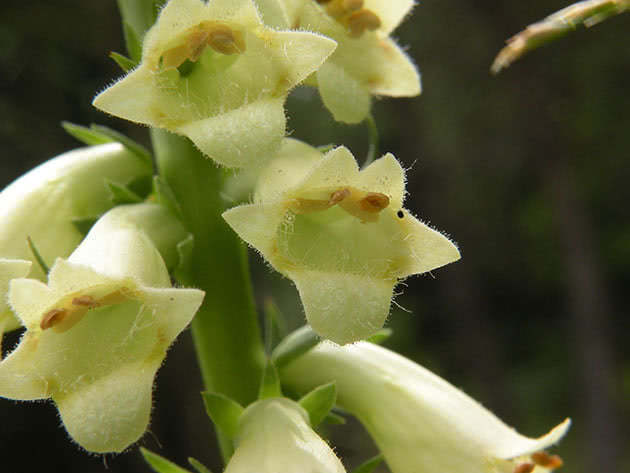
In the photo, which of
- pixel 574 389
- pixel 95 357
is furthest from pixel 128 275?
pixel 574 389

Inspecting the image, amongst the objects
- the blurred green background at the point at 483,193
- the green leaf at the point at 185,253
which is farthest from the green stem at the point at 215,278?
the blurred green background at the point at 483,193

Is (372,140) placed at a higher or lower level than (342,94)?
lower

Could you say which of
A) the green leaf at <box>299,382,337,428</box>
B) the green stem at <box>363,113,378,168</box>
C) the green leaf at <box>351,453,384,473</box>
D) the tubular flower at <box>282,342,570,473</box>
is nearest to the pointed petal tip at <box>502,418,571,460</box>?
the tubular flower at <box>282,342,570,473</box>

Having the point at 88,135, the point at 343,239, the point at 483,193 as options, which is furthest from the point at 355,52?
the point at 483,193

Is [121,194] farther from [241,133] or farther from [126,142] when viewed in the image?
[241,133]

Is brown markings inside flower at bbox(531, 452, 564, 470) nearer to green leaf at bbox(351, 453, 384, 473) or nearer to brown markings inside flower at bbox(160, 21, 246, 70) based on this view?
green leaf at bbox(351, 453, 384, 473)

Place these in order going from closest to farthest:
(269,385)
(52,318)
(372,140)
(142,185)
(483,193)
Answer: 1. (52,318)
2. (269,385)
3. (142,185)
4. (372,140)
5. (483,193)
